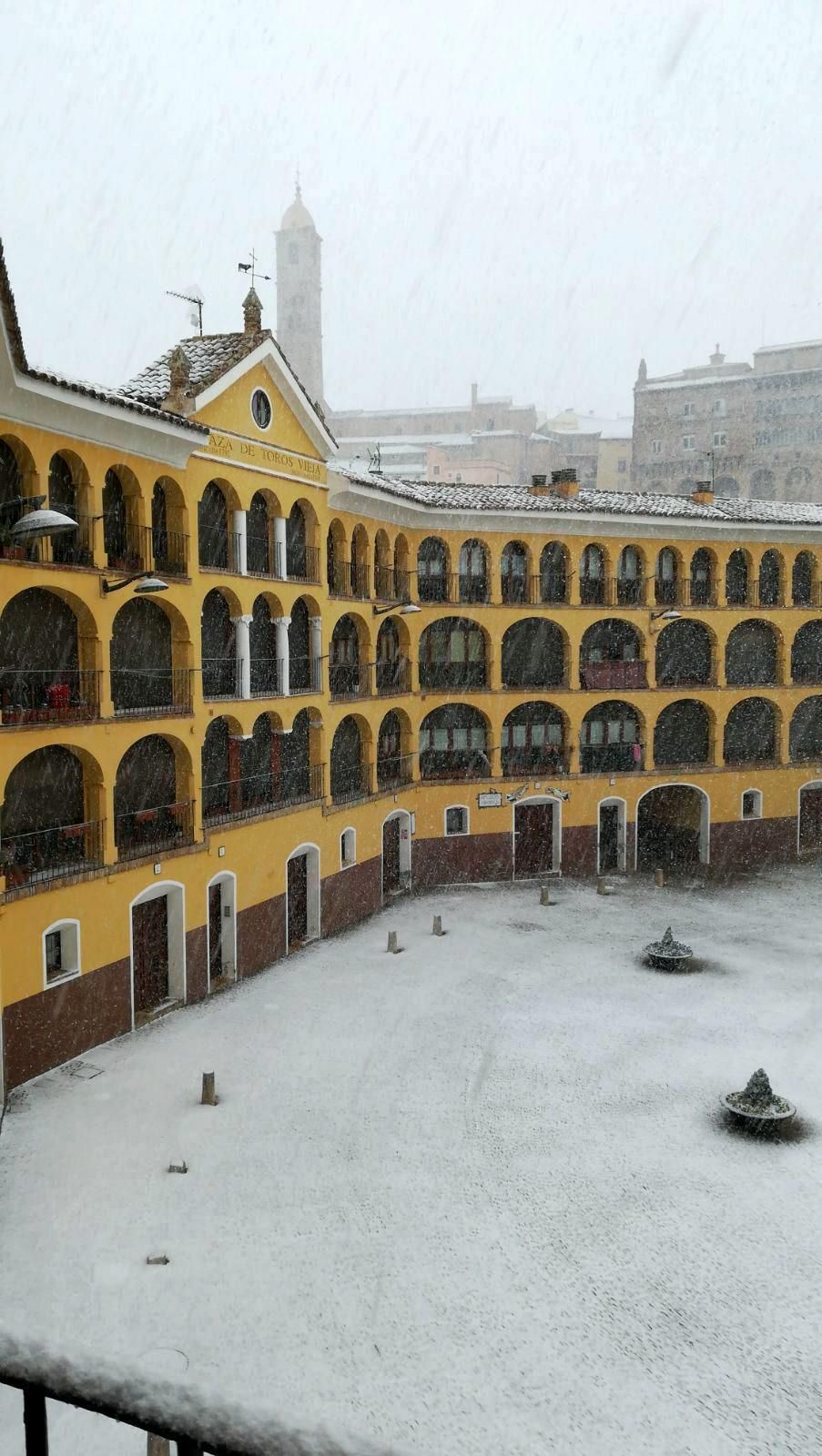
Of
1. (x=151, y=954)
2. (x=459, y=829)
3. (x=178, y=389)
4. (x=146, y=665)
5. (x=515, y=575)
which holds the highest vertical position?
(x=178, y=389)

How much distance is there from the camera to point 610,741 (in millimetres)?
42438

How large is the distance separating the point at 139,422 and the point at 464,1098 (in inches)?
631

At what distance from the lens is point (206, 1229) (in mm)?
17016

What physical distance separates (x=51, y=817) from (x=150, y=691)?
430 centimetres

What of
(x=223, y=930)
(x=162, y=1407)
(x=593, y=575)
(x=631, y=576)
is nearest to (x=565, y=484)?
(x=593, y=575)

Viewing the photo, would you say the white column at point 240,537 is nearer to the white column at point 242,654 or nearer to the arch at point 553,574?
the white column at point 242,654

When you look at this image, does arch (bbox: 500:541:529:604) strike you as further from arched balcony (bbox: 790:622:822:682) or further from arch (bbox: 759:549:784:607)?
arched balcony (bbox: 790:622:822:682)

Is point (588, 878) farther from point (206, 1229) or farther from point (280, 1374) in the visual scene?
point (280, 1374)

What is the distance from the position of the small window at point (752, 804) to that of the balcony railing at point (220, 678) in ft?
78.7

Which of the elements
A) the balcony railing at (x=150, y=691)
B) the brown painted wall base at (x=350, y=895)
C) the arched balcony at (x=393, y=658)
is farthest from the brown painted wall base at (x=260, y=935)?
the arched balcony at (x=393, y=658)

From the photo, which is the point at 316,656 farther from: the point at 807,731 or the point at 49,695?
the point at 807,731

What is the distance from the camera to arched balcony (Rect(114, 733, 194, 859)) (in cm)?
2566

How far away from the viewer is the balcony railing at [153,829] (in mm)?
25484

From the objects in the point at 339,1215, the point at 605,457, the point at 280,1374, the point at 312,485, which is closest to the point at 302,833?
the point at 312,485
